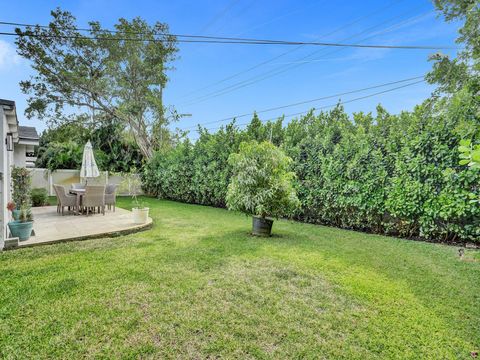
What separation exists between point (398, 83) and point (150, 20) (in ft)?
53.4

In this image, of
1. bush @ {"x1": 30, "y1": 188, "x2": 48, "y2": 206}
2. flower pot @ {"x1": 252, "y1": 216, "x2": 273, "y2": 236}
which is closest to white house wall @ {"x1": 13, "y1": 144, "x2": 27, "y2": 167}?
bush @ {"x1": 30, "y1": 188, "x2": 48, "y2": 206}

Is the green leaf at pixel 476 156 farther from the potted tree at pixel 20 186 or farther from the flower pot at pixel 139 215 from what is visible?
the potted tree at pixel 20 186

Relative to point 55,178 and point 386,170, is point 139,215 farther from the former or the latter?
point 55,178

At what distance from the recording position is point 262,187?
7078 millimetres

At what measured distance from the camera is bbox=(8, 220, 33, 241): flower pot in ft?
19.3

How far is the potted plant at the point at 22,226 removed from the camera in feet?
19.3

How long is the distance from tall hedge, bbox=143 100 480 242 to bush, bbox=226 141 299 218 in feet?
7.50

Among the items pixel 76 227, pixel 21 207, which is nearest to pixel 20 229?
pixel 21 207

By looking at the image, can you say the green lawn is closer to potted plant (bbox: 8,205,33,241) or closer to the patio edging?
the patio edging

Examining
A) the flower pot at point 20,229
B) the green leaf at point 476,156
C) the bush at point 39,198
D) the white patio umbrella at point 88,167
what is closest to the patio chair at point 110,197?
the white patio umbrella at point 88,167

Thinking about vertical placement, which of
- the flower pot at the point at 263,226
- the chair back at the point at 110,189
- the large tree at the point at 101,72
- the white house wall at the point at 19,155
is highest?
the large tree at the point at 101,72

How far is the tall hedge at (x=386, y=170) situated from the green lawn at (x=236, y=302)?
3.29ft

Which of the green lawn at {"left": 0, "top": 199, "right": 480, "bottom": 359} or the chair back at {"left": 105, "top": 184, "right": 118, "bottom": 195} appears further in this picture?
the chair back at {"left": 105, "top": 184, "right": 118, "bottom": 195}

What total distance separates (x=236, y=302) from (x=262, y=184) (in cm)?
397
